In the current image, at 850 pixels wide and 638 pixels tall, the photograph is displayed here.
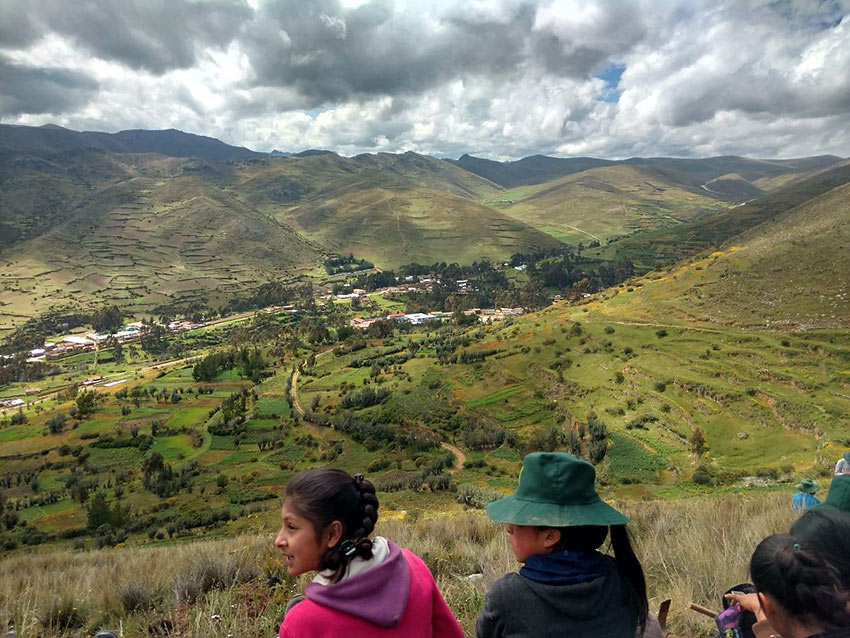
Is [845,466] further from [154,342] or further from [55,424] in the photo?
[154,342]

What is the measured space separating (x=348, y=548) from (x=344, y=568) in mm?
98

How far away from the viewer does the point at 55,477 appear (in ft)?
140

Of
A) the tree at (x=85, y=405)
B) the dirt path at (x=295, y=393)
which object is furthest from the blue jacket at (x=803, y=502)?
the tree at (x=85, y=405)

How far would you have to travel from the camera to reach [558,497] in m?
2.14

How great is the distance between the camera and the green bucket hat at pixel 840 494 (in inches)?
123

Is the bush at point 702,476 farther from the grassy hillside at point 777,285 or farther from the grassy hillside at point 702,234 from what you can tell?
the grassy hillside at point 702,234

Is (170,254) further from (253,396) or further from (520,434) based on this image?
(520,434)

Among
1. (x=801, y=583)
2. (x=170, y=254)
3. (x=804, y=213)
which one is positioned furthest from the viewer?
(x=170, y=254)

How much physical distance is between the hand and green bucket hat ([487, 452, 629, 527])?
4.30ft

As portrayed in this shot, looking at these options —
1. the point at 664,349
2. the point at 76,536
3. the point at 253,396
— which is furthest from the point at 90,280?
the point at 664,349

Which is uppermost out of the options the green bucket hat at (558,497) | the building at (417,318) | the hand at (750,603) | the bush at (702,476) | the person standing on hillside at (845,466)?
the green bucket hat at (558,497)

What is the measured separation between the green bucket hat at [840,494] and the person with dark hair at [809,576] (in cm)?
140

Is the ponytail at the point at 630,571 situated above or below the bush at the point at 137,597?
above

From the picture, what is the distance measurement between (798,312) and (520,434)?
2584 centimetres
